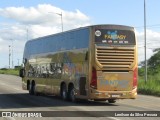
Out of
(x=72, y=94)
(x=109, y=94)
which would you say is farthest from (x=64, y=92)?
(x=109, y=94)

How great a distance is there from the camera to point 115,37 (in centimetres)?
2314

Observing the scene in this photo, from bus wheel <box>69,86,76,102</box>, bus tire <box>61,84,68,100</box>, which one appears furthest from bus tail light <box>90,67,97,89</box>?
bus tire <box>61,84,68,100</box>

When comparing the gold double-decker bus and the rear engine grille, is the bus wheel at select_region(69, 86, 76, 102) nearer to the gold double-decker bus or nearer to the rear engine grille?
the gold double-decker bus

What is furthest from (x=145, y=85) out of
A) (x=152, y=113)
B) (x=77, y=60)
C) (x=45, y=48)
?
(x=152, y=113)

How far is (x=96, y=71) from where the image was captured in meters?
22.6

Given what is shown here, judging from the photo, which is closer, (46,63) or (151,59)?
(46,63)

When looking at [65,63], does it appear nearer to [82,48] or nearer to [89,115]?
[82,48]

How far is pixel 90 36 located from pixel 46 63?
7037 mm

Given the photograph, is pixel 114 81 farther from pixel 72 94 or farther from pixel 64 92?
pixel 64 92

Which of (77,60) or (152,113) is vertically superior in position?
(77,60)

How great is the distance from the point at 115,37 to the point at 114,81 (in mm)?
2034

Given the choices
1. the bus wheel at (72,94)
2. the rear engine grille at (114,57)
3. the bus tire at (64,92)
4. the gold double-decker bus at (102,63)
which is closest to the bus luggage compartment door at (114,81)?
the gold double-decker bus at (102,63)

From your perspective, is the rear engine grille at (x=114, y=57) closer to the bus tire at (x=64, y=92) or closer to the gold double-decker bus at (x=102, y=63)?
the gold double-decker bus at (x=102, y=63)

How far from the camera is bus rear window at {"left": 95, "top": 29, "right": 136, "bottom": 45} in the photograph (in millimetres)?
22859
